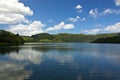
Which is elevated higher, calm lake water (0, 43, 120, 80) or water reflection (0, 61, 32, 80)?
water reflection (0, 61, 32, 80)

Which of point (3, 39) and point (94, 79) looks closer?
point (94, 79)

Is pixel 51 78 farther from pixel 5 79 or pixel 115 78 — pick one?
pixel 115 78

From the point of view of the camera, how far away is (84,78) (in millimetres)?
26906

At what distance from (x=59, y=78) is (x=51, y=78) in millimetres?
1248

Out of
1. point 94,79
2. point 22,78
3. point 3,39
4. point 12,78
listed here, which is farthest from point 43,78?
point 3,39

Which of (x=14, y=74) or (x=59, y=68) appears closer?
(x=14, y=74)

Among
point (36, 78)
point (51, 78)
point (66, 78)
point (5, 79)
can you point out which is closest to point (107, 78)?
point (66, 78)

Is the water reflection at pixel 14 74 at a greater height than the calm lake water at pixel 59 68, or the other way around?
the water reflection at pixel 14 74

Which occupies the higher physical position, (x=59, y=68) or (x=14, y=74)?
(x=14, y=74)

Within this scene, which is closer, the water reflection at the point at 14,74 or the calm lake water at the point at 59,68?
the water reflection at the point at 14,74

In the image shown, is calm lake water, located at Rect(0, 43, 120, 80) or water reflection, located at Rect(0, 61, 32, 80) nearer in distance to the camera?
water reflection, located at Rect(0, 61, 32, 80)

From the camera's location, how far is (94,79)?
85.9 feet

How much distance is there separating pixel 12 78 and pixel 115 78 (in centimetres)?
1617

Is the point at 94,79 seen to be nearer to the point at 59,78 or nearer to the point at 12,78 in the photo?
the point at 59,78
